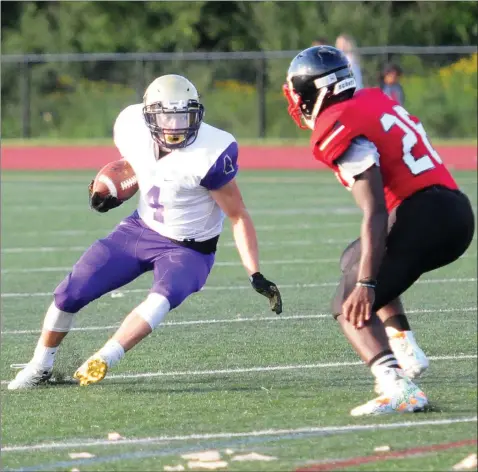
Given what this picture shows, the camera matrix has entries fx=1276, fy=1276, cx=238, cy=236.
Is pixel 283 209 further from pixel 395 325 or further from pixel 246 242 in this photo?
pixel 395 325

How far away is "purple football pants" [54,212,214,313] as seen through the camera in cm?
557

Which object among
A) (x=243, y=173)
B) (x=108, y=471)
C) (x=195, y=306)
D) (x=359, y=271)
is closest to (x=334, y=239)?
(x=195, y=306)

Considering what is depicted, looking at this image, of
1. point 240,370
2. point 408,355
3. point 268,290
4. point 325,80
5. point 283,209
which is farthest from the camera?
point 283,209

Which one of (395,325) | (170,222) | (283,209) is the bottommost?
(283,209)

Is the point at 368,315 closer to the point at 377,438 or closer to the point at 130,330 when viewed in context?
the point at 377,438

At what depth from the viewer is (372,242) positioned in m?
4.55

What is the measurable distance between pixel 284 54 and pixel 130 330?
65.3ft

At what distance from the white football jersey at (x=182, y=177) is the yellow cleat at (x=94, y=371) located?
28.1 inches

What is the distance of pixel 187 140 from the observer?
5648 mm

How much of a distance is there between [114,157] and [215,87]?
377cm

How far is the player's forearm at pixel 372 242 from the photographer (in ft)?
14.9

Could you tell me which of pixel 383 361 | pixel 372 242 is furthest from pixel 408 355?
pixel 372 242

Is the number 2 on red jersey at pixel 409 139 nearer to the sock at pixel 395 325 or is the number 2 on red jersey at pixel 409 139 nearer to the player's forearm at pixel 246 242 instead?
the sock at pixel 395 325

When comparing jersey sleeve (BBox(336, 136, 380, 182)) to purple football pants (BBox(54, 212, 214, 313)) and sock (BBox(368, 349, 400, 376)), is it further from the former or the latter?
purple football pants (BBox(54, 212, 214, 313))
